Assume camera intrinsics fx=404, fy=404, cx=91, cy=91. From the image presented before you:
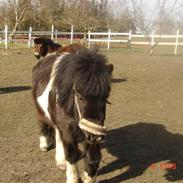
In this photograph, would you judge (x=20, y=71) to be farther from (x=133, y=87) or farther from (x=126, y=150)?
(x=126, y=150)

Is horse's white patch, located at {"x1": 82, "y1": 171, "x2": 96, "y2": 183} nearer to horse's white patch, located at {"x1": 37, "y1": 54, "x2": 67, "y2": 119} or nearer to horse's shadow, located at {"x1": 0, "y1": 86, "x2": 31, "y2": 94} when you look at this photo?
horse's white patch, located at {"x1": 37, "y1": 54, "x2": 67, "y2": 119}

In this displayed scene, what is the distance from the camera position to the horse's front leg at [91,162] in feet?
14.6

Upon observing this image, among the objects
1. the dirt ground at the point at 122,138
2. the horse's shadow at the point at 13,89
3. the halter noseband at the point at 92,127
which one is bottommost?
the horse's shadow at the point at 13,89

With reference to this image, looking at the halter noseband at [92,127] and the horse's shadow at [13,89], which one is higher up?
the halter noseband at [92,127]

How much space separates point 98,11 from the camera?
42.8m

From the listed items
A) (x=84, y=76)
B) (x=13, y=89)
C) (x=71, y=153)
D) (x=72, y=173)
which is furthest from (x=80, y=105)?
(x=13, y=89)

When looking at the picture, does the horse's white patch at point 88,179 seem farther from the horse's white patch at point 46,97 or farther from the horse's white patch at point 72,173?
the horse's white patch at point 46,97

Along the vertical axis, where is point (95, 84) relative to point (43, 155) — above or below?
above

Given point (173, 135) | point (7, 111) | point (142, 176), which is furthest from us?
point (7, 111)

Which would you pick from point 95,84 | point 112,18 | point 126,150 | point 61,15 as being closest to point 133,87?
point 126,150

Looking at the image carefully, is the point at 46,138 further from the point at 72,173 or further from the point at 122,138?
the point at 72,173

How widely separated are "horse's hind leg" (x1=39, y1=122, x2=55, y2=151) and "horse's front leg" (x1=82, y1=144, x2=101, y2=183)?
154cm

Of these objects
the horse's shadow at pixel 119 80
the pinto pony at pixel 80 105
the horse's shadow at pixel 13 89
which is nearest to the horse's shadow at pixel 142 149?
the pinto pony at pixel 80 105

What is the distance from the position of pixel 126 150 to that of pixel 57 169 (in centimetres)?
130
